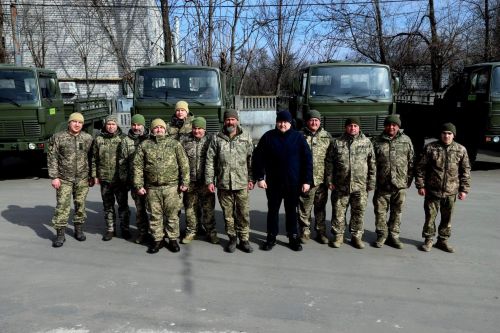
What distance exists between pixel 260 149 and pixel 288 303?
177 centimetres

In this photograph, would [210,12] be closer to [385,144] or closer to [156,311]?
[385,144]

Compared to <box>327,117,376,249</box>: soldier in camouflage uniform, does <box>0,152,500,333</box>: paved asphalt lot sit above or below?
below

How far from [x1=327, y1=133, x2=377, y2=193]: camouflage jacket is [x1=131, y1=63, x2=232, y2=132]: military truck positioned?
3.89 metres

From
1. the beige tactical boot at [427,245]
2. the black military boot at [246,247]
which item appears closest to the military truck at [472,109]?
the beige tactical boot at [427,245]

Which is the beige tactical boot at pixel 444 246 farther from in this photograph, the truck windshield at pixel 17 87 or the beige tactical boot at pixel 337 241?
the truck windshield at pixel 17 87

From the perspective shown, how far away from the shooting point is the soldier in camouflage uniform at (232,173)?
4.79m

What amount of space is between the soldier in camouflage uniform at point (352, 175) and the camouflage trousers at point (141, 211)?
2.10 metres

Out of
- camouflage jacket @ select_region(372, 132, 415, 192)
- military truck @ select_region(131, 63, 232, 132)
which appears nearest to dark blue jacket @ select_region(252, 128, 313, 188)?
camouflage jacket @ select_region(372, 132, 415, 192)

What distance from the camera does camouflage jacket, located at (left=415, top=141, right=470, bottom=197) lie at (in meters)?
4.70

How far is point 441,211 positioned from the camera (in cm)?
484

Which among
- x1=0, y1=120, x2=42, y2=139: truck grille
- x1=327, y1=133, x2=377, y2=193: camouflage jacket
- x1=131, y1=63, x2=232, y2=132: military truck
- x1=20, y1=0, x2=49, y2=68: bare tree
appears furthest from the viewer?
x1=20, y1=0, x2=49, y2=68: bare tree

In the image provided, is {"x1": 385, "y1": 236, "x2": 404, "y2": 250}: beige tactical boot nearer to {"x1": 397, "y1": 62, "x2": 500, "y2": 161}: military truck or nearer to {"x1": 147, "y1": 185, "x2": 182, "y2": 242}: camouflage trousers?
{"x1": 147, "y1": 185, "x2": 182, "y2": 242}: camouflage trousers

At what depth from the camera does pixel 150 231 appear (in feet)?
16.0

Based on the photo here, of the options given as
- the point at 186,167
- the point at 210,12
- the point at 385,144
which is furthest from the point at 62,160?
the point at 210,12
